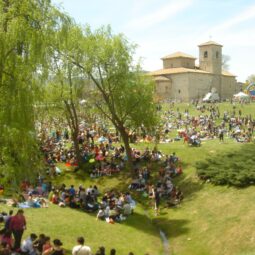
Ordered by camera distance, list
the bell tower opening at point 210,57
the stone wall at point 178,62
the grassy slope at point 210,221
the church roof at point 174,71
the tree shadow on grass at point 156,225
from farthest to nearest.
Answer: the bell tower opening at point 210,57, the stone wall at point 178,62, the church roof at point 174,71, the tree shadow on grass at point 156,225, the grassy slope at point 210,221

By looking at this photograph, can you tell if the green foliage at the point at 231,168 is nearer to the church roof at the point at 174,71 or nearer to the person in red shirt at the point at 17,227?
the person in red shirt at the point at 17,227

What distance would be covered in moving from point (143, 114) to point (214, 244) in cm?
1346

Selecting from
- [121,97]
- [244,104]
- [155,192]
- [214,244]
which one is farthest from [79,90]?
[244,104]

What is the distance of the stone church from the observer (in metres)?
90.9

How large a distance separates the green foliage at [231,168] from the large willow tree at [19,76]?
1301 centimetres

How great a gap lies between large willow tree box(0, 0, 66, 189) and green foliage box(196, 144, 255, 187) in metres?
13.0

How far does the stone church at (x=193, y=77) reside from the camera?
90875mm

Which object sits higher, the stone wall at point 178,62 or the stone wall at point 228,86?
the stone wall at point 178,62

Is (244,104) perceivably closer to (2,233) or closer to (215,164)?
(215,164)

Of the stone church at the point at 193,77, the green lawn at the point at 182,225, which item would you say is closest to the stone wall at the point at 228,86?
the stone church at the point at 193,77

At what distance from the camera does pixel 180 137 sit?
145 feet

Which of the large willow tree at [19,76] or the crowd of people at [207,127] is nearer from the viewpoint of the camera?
the large willow tree at [19,76]

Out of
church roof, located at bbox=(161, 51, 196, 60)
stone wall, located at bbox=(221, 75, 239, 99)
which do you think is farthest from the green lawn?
stone wall, located at bbox=(221, 75, 239, 99)

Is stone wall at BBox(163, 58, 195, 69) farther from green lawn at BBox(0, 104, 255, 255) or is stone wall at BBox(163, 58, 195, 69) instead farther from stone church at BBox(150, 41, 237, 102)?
green lawn at BBox(0, 104, 255, 255)
